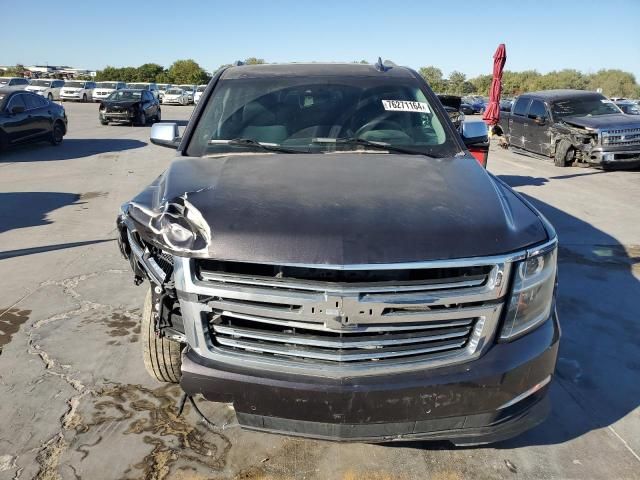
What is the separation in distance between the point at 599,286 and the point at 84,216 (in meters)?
6.52

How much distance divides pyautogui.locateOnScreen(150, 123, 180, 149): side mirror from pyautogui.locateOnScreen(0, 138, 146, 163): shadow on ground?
9.91m

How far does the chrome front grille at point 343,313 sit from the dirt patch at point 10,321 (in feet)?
7.93

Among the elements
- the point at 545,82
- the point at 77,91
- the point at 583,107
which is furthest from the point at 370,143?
the point at 545,82

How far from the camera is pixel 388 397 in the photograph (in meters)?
2.07

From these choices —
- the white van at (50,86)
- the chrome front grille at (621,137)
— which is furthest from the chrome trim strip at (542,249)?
the white van at (50,86)

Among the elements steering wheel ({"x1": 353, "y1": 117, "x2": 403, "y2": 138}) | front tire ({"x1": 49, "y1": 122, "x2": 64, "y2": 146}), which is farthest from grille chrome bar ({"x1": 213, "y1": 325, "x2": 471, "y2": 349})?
front tire ({"x1": 49, "y1": 122, "x2": 64, "y2": 146})

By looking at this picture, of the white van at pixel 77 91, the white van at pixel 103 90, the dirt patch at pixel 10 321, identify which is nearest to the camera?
the dirt patch at pixel 10 321

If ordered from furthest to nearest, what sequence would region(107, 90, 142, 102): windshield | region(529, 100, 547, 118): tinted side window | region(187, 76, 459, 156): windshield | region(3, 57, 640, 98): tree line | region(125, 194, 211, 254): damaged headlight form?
region(3, 57, 640, 98): tree line → region(107, 90, 142, 102): windshield → region(529, 100, 547, 118): tinted side window → region(187, 76, 459, 156): windshield → region(125, 194, 211, 254): damaged headlight

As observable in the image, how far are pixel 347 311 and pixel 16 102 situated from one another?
13882 mm

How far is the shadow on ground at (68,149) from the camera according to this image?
42.1 ft

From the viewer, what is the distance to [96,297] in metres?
4.50

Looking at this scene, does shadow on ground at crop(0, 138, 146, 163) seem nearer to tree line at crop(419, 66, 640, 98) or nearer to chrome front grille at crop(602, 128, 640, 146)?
chrome front grille at crop(602, 128, 640, 146)

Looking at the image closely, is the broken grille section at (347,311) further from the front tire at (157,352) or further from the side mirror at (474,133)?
the side mirror at (474,133)

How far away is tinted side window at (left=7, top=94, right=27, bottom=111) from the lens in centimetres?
1265
